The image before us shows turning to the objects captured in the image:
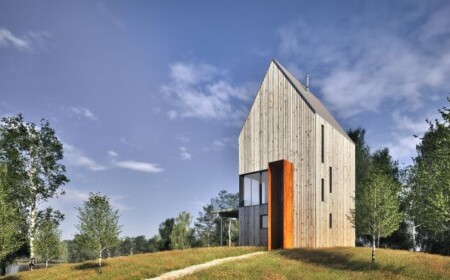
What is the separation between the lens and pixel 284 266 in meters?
23.3

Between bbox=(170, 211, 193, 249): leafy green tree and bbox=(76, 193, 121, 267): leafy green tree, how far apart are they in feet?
142

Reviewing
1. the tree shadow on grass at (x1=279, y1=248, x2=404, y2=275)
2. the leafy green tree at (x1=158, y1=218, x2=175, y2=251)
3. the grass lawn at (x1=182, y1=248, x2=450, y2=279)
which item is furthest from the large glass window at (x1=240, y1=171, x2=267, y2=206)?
the leafy green tree at (x1=158, y1=218, x2=175, y2=251)

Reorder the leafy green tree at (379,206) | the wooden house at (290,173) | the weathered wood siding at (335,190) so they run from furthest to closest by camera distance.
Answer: the weathered wood siding at (335,190)
the wooden house at (290,173)
the leafy green tree at (379,206)

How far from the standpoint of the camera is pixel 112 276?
24.8 metres

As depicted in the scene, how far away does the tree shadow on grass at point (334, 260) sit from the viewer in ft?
76.6

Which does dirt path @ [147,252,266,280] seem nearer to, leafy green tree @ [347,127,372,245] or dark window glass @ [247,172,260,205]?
dark window glass @ [247,172,260,205]

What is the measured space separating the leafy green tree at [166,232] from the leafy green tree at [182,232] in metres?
3.99

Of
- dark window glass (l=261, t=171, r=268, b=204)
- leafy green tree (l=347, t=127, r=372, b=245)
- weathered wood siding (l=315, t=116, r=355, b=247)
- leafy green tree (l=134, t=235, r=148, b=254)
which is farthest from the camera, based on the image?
leafy green tree (l=134, t=235, r=148, b=254)

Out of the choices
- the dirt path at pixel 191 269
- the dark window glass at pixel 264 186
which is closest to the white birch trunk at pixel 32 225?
the dirt path at pixel 191 269

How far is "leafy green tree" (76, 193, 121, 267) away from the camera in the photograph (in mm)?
28156

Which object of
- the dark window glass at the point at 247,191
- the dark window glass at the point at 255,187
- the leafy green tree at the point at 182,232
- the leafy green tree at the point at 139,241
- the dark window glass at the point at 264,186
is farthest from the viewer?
the leafy green tree at the point at 139,241

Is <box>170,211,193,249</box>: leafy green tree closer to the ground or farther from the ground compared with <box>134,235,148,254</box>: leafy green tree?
farther from the ground

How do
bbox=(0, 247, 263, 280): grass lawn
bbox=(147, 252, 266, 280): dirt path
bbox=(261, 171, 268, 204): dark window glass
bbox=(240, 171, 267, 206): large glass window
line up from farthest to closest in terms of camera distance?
bbox=(240, 171, 267, 206): large glass window
bbox=(261, 171, 268, 204): dark window glass
bbox=(0, 247, 263, 280): grass lawn
bbox=(147, 252, 266, 280): dirt path

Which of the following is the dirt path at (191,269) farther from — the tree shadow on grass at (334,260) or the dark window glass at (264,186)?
the dark window glass at (264,186)
